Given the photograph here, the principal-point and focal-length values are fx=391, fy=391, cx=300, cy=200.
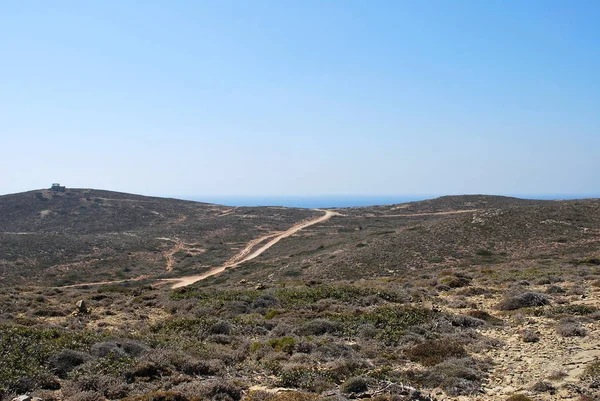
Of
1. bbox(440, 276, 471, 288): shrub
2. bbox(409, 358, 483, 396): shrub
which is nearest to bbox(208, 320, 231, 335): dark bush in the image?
bbox(409, 358, 483, 396): shrub

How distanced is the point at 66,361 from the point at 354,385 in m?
7.41

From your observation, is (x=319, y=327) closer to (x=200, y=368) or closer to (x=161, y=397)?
(x=200, y=368)

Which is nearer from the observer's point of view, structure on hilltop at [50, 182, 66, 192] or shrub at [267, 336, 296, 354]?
shrub at [267, 336, 296, 354]

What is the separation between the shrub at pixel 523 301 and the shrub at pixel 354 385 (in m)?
10.5

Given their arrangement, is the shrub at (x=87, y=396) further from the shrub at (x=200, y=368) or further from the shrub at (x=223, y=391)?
the shrub at (x=223, y=391)

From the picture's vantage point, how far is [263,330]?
48.3 feet

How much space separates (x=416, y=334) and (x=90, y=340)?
34.3 feet

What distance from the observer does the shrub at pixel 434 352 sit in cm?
1070

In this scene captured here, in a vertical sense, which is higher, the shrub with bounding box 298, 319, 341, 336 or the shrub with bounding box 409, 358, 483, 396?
the shrub with bounding box 409, 358, 483, 396

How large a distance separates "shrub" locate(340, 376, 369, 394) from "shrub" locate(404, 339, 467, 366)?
7.91ft

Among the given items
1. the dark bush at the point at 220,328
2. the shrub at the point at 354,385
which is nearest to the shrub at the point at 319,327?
the dark bush at the point at 220,328

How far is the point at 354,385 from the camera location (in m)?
8.88

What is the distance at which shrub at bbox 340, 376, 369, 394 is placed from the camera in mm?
8820

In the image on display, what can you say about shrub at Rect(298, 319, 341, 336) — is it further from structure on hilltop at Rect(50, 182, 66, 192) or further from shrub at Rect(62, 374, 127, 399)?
structure on hilltop at Rect(50, 182, 66, 192)
